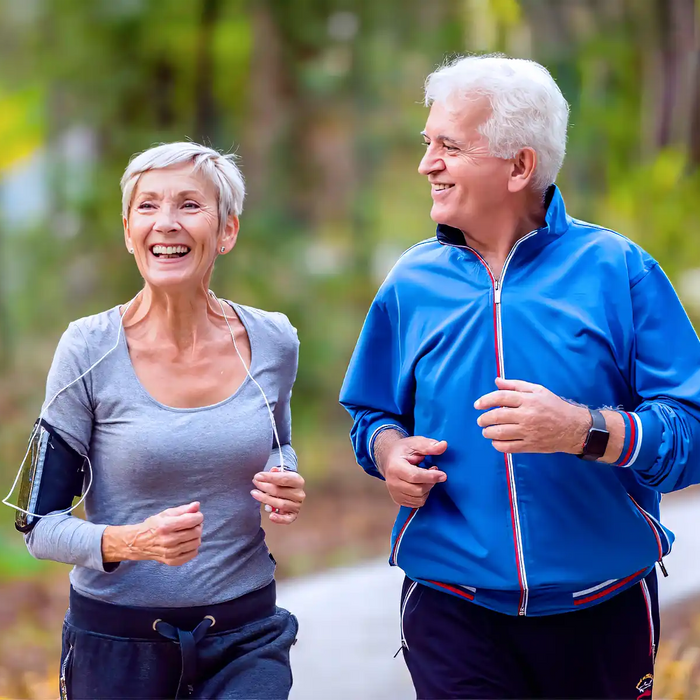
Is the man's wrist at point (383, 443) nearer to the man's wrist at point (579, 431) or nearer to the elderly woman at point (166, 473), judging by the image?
the elderly woman at point (166, 473)

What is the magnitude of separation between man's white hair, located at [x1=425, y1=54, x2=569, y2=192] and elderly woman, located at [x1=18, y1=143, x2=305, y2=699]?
46 centimetres

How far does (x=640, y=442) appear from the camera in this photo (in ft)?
5.15

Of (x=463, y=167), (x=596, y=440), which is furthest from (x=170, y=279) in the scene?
(x=596, y=440)

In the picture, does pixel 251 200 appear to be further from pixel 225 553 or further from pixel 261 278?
pixel 225 553

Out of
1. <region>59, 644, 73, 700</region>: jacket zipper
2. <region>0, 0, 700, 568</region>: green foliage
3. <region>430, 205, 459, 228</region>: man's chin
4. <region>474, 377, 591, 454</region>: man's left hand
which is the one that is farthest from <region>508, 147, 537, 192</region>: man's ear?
<region>0, 0, 700, 568</region>: green foliage

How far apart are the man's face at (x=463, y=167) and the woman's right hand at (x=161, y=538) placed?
2.30ft

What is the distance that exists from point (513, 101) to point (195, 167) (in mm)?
599

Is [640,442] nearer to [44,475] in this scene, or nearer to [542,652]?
[542,652]

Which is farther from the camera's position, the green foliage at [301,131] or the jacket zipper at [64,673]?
the green foliage at [301,131]

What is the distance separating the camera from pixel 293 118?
6.24m

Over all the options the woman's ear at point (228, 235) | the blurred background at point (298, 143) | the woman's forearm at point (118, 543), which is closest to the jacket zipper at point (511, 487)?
the woman's ear at point (228, 235)

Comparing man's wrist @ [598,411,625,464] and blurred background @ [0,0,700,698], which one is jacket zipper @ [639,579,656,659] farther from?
blurred background @ [0,0,700,698]

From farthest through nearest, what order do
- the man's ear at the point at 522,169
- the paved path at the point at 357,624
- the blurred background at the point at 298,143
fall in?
the blurred background at the point at 298,143
the paved path at the point at 357,624
the man's ear at the point at 522,169

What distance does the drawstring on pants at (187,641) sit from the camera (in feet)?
5.52
